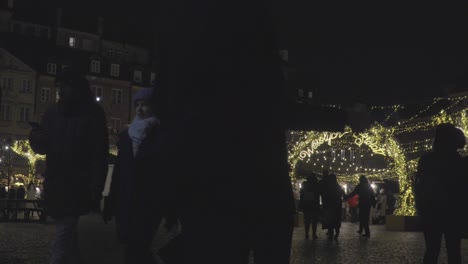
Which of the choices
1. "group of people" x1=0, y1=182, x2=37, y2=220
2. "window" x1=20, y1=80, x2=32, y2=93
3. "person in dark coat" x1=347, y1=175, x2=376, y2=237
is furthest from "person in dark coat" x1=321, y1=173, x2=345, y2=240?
"window" x1=20, y1=80, x2=32, y2=93

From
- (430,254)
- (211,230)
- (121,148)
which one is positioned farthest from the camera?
(430,254)

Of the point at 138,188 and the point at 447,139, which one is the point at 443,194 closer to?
the point at 447,139

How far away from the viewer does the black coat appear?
20.0ft

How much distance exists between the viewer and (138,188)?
3.02 meters

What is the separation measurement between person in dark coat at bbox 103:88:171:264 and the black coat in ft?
0.55

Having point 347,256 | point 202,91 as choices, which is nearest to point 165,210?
point 202,91

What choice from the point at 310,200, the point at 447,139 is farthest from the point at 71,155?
the point at 310,200

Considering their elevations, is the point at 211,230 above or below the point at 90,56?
below

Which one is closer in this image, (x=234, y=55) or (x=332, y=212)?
(x=234, y=55)

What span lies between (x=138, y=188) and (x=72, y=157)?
3.30 metres

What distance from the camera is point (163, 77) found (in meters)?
2.81

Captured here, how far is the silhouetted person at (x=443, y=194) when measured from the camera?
6957 mm

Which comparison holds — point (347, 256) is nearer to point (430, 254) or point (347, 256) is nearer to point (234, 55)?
point (430, 254)

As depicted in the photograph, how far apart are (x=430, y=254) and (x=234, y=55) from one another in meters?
4.89
